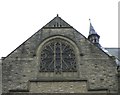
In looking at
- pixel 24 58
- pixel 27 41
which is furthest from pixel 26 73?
pixel 27 41

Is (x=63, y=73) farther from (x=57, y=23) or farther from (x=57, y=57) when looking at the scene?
(x=57, y=23)

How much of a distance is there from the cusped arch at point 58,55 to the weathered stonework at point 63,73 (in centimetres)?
13

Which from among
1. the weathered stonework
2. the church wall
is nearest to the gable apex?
the weathered stonework

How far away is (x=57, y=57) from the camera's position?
20.4 metres

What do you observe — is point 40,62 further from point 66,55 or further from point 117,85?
point 117,85

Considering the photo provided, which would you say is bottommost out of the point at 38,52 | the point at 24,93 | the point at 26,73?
the point at 24,93

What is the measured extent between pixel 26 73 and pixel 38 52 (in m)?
1.68

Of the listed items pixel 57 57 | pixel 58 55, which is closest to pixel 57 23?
pixel 58 55

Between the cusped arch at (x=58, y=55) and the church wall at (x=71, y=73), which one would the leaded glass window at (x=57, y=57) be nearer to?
the cusped arch at (x=58, y=55)

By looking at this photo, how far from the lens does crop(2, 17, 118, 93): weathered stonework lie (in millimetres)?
18797

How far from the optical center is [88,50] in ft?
67.1

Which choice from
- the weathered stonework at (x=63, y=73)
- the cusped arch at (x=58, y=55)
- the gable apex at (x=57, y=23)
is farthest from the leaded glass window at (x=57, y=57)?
the gable apex at (x=57, y=23)

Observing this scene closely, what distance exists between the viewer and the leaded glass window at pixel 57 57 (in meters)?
19.7

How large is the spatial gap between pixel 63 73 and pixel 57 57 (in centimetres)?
128
